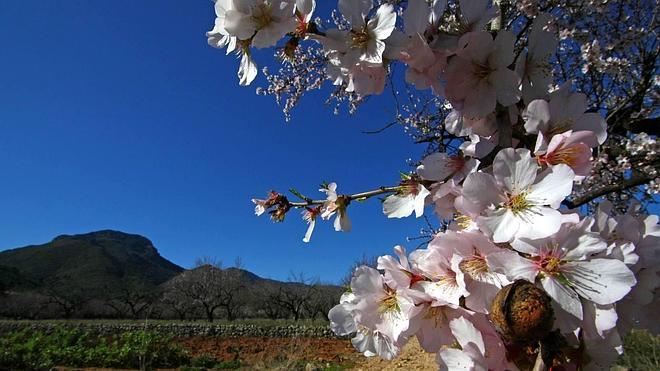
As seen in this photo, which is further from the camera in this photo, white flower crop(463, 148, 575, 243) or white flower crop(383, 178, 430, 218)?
white flower crop(383, 178, 430, 218)

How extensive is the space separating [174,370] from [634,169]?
37.2ft

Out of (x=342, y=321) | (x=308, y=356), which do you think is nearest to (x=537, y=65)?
(x=342, y=321)

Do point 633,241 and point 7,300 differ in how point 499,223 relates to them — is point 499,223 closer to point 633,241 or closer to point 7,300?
point 633,241

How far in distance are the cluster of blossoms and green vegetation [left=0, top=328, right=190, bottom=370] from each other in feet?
34.9

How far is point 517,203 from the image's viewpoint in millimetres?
700

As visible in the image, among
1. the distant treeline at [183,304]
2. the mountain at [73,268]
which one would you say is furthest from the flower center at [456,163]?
the mountain at [73,268]

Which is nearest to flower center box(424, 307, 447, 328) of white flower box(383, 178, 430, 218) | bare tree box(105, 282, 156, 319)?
white flower box(383, 178, 430, 218)

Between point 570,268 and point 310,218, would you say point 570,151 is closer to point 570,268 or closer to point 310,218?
point 570,268

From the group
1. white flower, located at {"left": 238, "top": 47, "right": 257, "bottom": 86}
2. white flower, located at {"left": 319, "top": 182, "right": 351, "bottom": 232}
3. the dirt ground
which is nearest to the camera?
white flower, located at {"left": 238, "top": 47, "right": 257, "bottom": 86}

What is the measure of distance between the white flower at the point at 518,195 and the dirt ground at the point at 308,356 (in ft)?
21.2

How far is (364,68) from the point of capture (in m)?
0.93

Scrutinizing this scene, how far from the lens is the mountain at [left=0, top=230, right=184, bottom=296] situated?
53.3 metres

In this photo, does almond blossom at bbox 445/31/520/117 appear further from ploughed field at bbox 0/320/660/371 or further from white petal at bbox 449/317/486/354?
ploughed field at bbox 0/320/660/371

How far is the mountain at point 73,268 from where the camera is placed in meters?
53.3
